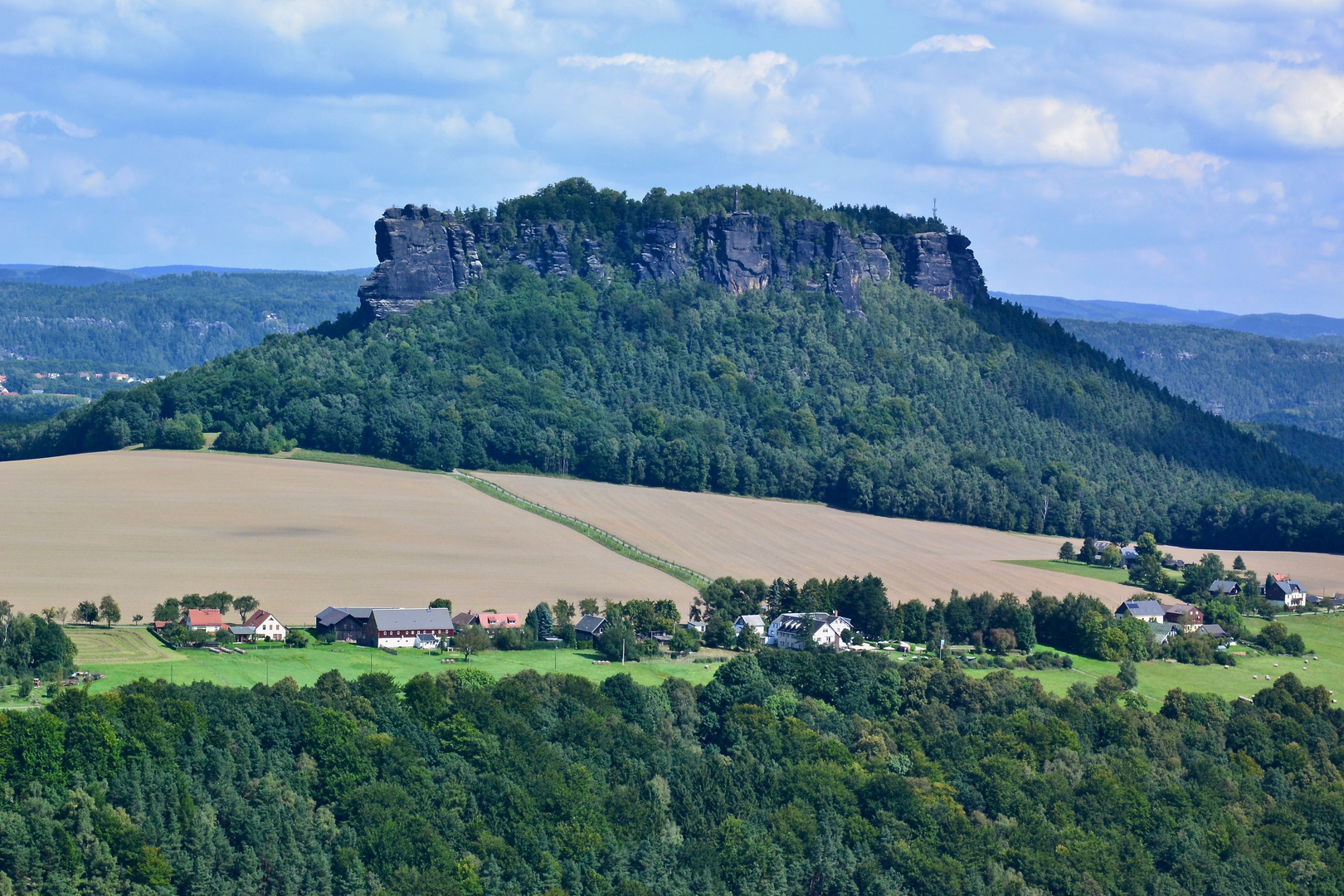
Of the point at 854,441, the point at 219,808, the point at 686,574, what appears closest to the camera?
the point at 219,808

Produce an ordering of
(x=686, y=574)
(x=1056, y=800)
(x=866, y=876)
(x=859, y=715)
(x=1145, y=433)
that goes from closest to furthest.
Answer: (x=866, y=876) → (x=1056, y=800) → (x=859, y=715) → (x=686, y=574) → (x=1145, y=433)

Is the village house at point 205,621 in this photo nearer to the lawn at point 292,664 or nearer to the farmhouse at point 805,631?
the lawn at point 292,664

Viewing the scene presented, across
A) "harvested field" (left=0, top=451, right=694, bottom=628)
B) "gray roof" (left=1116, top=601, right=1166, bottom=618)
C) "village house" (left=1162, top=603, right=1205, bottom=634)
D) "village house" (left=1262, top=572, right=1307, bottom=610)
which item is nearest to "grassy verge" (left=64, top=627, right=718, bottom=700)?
"harvested field" (left=0, top=451, right=694, bottom=628)

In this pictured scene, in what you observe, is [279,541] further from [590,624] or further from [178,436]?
[178,436]

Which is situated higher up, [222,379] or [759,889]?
[222,379]

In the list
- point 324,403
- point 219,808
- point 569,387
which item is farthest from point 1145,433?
point 219,808

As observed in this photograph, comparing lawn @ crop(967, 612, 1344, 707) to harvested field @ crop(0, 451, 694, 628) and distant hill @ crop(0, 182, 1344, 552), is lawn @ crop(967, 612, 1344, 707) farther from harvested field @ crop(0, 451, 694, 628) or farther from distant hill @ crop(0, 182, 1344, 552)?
distant hill @ crop(0, 182, 1344, 552)

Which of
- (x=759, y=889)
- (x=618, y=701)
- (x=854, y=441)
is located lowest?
(x=759, y=889)

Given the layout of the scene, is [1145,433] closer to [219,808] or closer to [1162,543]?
[1162,543]
